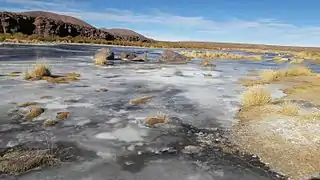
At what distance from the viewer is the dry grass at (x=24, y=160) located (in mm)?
7441

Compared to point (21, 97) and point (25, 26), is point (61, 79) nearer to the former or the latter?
point (21, 97)

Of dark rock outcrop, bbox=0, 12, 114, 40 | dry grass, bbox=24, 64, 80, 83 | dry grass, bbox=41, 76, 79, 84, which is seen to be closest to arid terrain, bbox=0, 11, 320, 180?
dry grass, bbox=41, 76, 79, 84

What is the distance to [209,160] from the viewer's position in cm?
846

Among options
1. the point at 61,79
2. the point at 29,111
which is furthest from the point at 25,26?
the point at 29,111

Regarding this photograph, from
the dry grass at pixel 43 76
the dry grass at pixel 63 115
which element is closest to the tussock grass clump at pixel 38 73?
the dry grass at pixel 43 76

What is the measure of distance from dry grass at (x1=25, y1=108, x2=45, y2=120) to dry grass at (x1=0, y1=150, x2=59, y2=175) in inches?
129

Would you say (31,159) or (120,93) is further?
(120,93)

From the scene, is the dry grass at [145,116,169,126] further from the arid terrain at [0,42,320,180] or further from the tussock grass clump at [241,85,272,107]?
the tussock grass clump at [241,85,272,107]

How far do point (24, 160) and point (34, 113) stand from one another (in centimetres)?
436

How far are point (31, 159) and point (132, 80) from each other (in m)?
14.7

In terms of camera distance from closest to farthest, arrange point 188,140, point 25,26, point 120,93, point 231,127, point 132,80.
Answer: point 188,140 → point 231,127 → point 120,93 → point 132,80 → point 25,26

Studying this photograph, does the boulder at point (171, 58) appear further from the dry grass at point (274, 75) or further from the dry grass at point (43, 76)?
the dry grass at point (43, 76)

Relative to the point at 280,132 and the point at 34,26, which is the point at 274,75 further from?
the point at 34,26

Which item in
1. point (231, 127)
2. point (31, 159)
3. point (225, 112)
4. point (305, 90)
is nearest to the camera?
point (31, 159)
